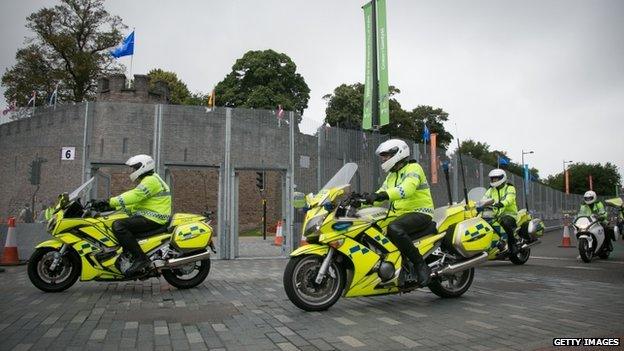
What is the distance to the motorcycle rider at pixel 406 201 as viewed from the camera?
5.95m

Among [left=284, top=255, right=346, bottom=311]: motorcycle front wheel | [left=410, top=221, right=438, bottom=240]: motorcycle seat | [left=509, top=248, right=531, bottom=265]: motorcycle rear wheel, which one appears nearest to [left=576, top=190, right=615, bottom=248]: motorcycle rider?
[left=509, top=248, right=531, bottom=265]: motorcycle rear wheel

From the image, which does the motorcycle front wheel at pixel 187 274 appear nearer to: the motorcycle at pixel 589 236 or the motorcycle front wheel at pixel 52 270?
the motorcycle front wheel at pixel 52 270

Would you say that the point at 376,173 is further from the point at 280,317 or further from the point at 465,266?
the point at 280,317

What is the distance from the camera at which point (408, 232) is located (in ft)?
20.2

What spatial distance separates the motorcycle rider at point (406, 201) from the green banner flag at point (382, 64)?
563 cm

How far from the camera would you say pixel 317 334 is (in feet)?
15.4

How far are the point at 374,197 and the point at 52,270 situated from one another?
15.4 ft

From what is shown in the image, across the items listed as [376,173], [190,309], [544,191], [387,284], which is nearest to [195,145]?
[376,173]

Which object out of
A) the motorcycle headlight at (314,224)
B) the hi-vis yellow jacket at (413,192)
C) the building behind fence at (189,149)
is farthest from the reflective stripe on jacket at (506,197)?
the motorcycle headlight at (314,224)

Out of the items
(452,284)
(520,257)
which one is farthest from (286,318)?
(520,257)

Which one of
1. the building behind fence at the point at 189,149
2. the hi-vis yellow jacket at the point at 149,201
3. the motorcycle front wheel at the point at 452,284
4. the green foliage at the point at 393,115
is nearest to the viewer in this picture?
the motorcycle front wheel at the point at 452,284

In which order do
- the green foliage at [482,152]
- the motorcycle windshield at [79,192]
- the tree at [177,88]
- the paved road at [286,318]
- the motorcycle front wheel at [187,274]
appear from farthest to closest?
the green foliage at [482,152] < the tree at [177,88] < the motorcycle front wheel at [187,274] < the motorcycle windshield at [79,192] < the paved road at [286,318]

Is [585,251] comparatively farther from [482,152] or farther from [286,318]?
[482,152]

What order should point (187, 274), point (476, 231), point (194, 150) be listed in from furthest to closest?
point (194, 150), point (187, 274), point (476, 231)
